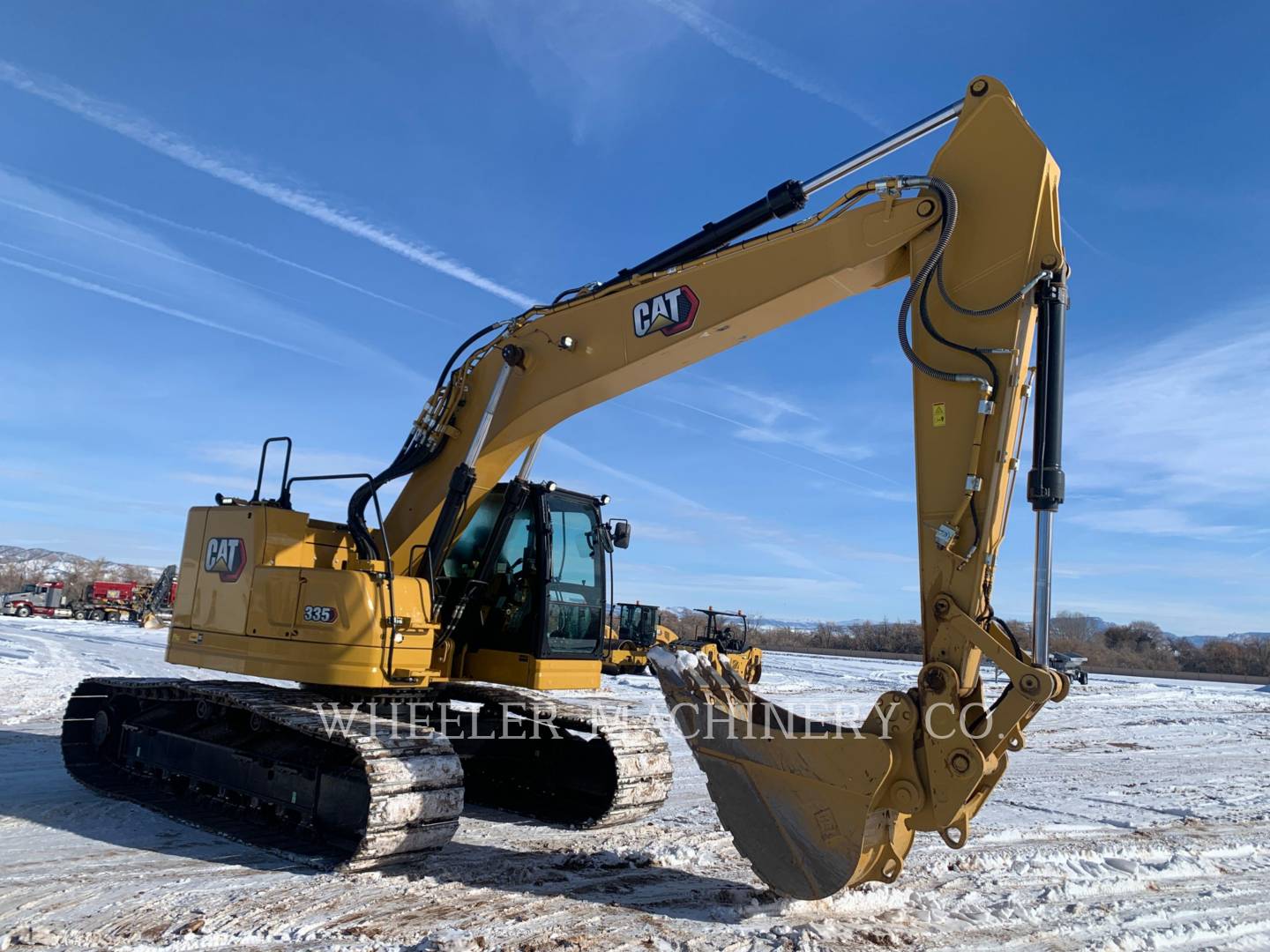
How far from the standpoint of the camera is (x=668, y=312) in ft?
20.3

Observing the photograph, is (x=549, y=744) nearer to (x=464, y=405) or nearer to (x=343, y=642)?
(x=343, y=642)

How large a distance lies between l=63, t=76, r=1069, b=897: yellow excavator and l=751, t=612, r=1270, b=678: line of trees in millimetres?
38480

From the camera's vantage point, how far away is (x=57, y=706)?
40.2 feet

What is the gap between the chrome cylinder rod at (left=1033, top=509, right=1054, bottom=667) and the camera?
438cm

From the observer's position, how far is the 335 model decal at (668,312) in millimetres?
6074

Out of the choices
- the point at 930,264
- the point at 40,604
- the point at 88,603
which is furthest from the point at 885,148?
the point at 40,604

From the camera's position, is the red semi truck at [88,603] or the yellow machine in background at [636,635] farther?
the red semi truck at [88,603]

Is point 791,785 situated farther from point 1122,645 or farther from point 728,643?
point 1122,645

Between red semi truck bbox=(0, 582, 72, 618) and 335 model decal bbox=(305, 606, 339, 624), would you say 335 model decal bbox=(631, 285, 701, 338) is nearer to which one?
335 model decal bbox=(305, 606, 339, 624)

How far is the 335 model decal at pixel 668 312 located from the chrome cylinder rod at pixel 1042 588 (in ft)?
8.23

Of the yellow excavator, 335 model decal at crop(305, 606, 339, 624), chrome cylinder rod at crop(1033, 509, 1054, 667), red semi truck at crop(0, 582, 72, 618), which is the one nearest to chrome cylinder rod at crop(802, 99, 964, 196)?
the yellow excavator

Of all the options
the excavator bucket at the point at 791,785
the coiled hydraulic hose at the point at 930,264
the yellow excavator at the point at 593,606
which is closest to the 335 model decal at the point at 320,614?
the yellow excavator at the point at 593,606

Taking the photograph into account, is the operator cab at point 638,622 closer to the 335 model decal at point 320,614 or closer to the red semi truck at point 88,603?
the 335 model decal at point 320,614

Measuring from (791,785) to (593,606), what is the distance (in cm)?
304
